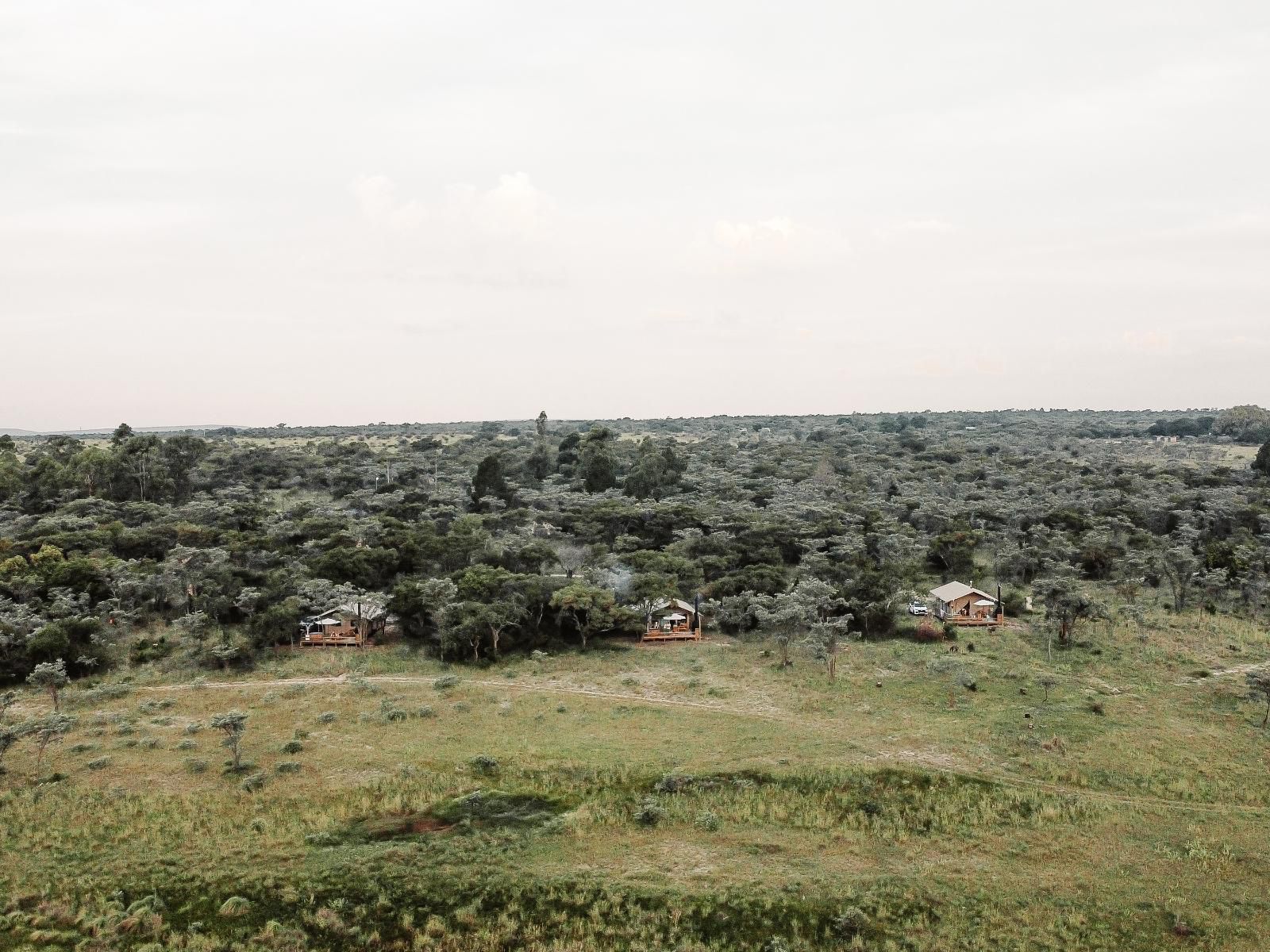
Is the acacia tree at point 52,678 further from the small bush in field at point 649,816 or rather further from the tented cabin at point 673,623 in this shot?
the tented cabin at point 673,623

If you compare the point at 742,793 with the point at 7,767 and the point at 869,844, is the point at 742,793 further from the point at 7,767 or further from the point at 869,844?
the point at 7,767

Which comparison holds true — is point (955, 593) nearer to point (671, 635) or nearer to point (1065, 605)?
point (1065, 605)

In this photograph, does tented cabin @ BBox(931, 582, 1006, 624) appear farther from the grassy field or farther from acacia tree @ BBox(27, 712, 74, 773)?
acacia tree @ BBox(27, 712, 74, 773)

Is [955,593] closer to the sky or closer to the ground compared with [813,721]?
closer to the sky

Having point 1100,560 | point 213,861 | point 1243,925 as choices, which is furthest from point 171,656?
point 1100,560

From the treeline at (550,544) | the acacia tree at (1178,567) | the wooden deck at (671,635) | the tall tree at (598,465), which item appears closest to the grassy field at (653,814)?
the treeline at (550,544)

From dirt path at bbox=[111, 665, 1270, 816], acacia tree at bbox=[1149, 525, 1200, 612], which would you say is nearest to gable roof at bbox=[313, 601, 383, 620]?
dirt path at bbox=[111, 665, 1270, 816]

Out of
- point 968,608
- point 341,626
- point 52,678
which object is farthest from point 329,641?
point 968,608
